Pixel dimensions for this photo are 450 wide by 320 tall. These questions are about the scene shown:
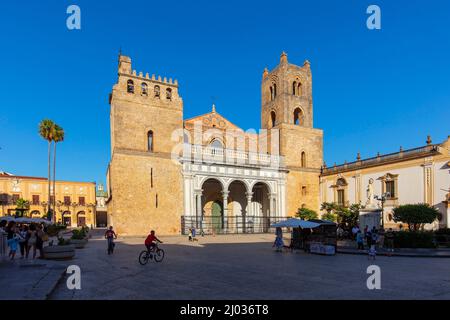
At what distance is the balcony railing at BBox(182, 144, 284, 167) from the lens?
111 feet

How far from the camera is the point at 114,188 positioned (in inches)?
1157

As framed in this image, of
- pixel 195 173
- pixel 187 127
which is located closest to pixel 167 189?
pixel 195 173

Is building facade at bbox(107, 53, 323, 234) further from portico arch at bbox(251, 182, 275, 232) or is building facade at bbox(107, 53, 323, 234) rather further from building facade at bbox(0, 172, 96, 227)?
building facade at bbox(0, 172, 96, 227)

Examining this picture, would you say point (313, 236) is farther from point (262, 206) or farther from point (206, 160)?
point (262, 206)

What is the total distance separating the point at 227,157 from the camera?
3603 centimetres

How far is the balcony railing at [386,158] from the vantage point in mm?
29428

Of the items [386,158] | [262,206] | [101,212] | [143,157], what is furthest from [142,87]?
[101,212]

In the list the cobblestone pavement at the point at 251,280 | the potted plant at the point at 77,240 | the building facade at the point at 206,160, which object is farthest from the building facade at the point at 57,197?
the cobblestone pavement at the point at 251,280

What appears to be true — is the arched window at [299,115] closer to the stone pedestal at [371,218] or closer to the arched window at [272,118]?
the arched window at [272,118]

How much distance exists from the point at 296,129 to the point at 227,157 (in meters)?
10.7

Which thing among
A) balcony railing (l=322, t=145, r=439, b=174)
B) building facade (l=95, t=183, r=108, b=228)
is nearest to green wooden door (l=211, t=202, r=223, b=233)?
balcony railing (l=322, t=145, r=439, b=174)

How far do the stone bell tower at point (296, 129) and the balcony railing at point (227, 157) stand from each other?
2.00m
